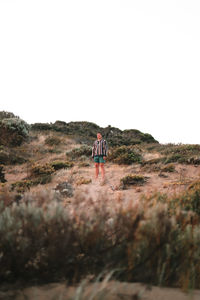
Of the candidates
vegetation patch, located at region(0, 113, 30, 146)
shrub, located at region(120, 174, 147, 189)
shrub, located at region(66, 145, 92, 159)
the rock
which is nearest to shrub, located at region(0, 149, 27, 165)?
shrub, located at region(66, 145, 92, 159)

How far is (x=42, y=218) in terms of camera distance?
247 cm

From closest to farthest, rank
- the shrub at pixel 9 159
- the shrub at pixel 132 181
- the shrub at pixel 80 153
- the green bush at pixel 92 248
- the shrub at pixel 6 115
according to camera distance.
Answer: the green bush at pixel 92 248, the shrub at pixel 132 181, the shrub at pixel 9 159, the shrub at pixel 80 153, the shrub at pixel 6 115

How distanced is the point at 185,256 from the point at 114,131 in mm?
30863

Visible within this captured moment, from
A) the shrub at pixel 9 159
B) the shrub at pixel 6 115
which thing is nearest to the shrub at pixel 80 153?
the shrub at pixel 9 159

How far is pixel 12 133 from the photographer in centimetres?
2067

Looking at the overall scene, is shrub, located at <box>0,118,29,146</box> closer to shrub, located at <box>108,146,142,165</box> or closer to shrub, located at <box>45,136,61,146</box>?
shrub, located at <box>45,136,61,146</box>

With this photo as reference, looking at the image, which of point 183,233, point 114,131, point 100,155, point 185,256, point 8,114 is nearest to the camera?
point 185,256

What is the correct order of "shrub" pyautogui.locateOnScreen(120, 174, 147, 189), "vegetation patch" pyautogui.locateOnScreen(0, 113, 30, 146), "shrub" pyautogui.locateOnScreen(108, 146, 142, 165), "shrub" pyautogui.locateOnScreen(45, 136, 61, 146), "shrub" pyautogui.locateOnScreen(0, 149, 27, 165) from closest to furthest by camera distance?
"shrub" pyautogui.locateOnScreen(120, 174, 147, 189), "shrub" pyautogui.locateOnScreen(108, 146, 142, 165), "shrub" pyautogui.locateOnScreen(0, 149, 27, 165), "vegetation patch" pyautogui.locateOnScreen(0, 113, 30, 146), "shrub" pyautogui.locateOnScreen(45, 136, 61, 146)

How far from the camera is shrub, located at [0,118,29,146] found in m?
20.0

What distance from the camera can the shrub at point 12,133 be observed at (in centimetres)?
1999

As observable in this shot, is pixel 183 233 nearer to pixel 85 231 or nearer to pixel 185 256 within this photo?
pixel 185 256

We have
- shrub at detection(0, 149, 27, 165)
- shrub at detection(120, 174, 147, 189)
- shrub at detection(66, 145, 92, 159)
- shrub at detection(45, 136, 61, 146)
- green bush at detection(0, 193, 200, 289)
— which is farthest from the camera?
shrub at detection(45, 136, 61, 146)

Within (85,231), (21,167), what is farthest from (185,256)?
(21,167)

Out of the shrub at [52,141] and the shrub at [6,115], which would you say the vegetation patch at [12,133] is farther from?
the shrub at [6,115]
